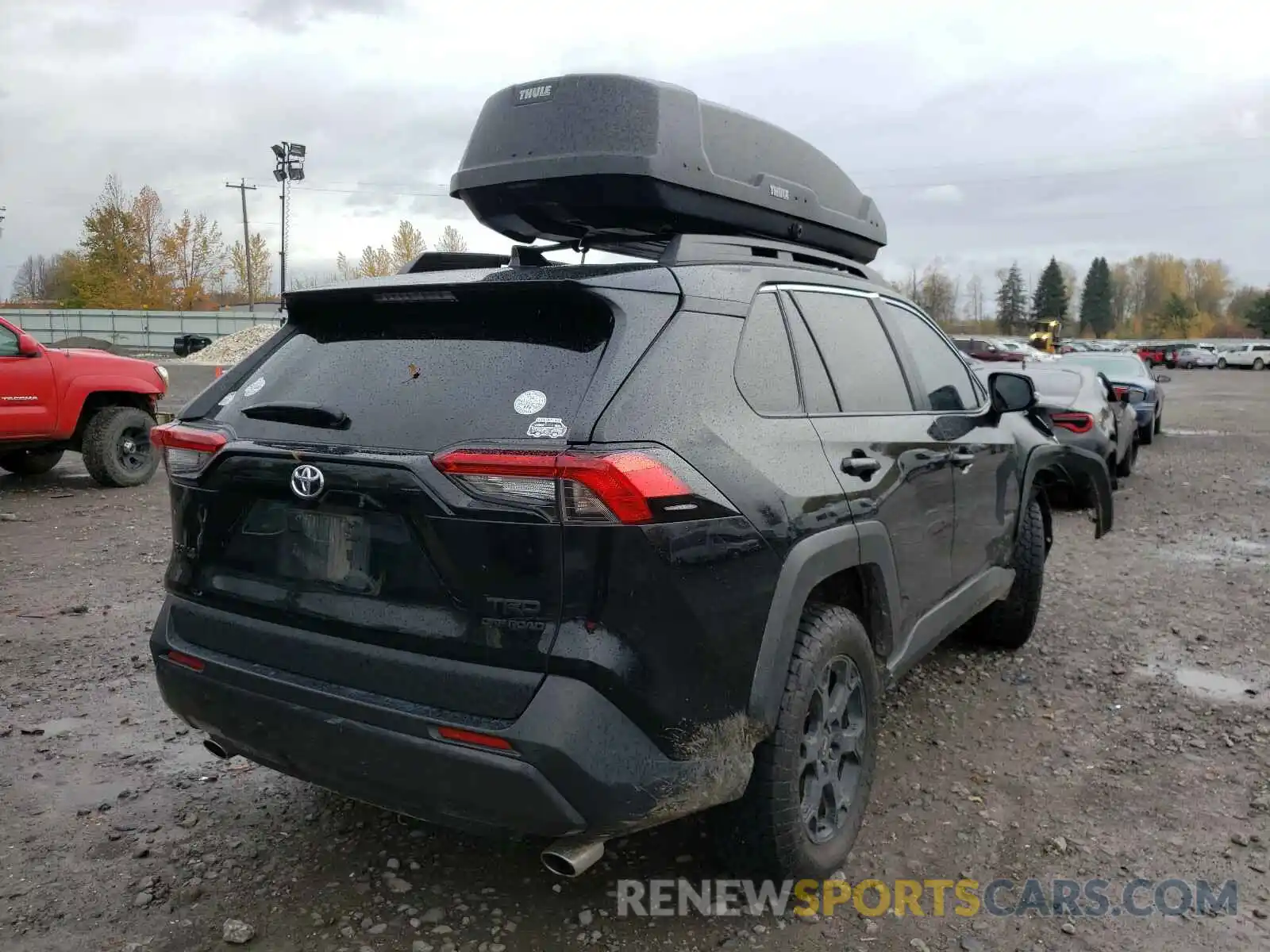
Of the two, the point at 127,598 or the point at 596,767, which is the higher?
the point at 596,767

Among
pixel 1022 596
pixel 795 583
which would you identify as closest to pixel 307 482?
pixel 795 583

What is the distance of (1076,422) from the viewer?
30.9 feet

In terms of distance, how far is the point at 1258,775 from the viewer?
3.80 m

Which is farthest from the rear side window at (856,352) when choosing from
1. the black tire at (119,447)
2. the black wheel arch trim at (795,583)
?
the black tire at (119,447)

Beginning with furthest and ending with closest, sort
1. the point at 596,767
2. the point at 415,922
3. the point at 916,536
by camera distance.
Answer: the point at 916,536 < the point at 415,922 < the point at 596,767

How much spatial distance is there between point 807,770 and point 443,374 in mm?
1530

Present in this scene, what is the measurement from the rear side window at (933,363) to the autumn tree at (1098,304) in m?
122

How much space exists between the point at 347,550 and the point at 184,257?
2622 inches

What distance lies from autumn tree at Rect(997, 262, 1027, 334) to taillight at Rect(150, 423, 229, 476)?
11719cm

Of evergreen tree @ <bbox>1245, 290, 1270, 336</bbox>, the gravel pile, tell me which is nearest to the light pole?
the gravel pile

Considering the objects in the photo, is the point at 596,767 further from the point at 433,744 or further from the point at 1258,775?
the point at 1258,775

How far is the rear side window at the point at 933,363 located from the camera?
158 inches

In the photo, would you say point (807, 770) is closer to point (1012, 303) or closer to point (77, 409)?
point (77, 409)

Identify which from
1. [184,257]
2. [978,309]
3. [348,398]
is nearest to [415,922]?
[348,398]
